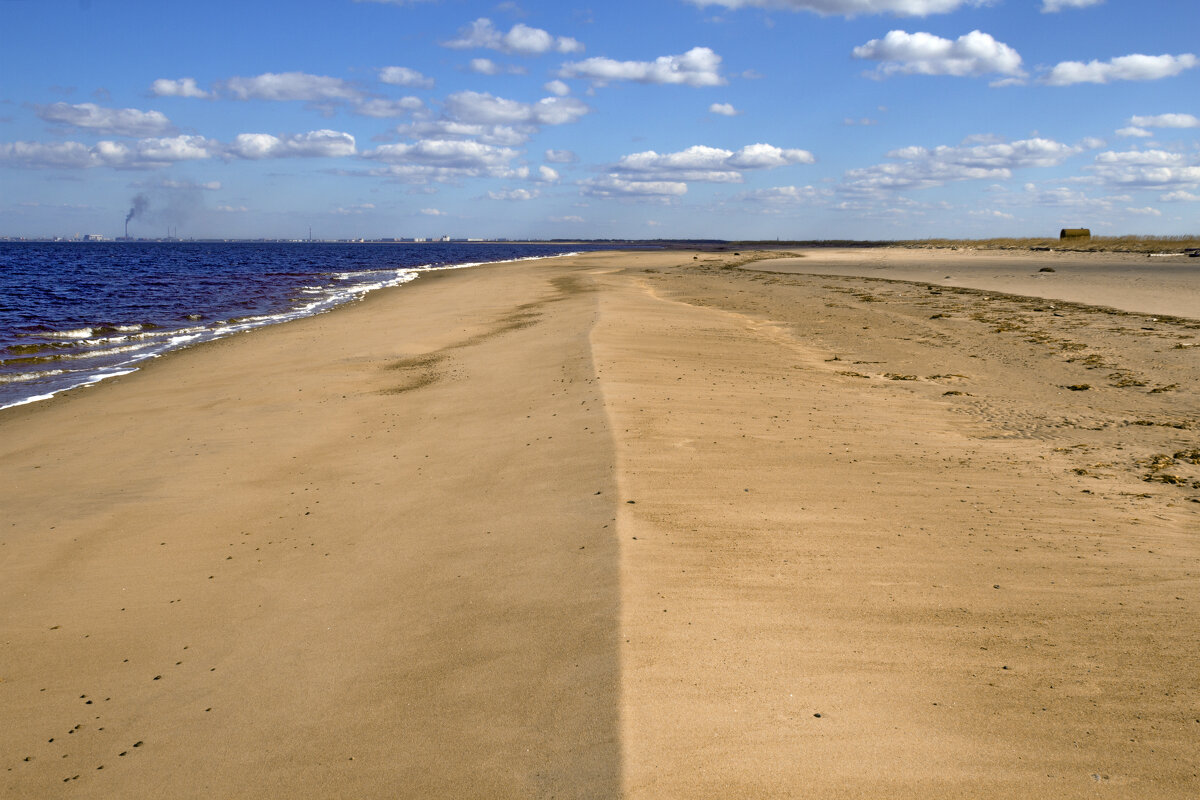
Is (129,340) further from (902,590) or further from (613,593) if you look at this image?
(902,590)

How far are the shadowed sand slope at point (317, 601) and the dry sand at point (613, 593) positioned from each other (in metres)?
0.03

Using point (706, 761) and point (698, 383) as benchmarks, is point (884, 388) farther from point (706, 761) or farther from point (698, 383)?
point (706, 761)

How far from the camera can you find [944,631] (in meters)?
4.21

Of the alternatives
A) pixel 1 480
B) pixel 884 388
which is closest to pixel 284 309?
pixel 1 480

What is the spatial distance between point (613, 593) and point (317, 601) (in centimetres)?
201

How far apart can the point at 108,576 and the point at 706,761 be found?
4770 mm

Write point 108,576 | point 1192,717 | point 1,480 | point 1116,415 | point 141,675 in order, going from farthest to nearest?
point 1116,415, point 1,480, point 108,576, point 141,675, point 1192,717

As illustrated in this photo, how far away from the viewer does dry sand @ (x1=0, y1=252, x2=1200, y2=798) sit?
3.28m

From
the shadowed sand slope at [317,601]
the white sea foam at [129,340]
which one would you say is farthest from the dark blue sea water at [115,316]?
the shadowed sand slope at [317,601]

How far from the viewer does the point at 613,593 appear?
4367mm

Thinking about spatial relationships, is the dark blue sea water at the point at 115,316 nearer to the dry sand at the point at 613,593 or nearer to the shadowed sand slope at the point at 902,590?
the dry sand at the point at 613,593

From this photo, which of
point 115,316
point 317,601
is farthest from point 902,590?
point 115,316

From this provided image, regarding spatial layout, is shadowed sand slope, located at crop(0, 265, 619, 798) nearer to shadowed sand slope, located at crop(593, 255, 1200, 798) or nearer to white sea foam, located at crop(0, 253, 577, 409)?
shadowed sand slope, located at crop(593, 255, 1200, 798)

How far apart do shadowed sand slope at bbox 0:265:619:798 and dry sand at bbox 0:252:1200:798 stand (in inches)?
1.0
